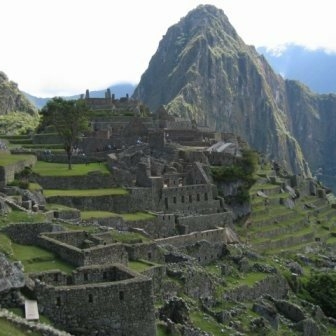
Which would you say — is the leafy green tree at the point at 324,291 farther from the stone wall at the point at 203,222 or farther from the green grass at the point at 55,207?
the green grass at the point at 55,207

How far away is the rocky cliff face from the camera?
161000 millimetres

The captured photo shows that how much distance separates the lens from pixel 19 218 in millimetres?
26141

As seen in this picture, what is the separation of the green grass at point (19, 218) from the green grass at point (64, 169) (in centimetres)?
1760

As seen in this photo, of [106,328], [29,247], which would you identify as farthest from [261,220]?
[106,328]

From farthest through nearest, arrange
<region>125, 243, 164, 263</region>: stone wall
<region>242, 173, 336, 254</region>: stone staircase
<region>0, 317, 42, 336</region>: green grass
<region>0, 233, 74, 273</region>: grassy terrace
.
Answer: <region>242, 173, 336, 254</region>: stone staircase < <region>125, 243, 164, 263</region>: stone wall < <region>0, 233, 74, 273</region>: grassy terrace < <region>0, 317, 42, 336</region>: green grass

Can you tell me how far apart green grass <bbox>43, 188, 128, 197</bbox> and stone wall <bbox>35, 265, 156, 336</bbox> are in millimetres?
21434

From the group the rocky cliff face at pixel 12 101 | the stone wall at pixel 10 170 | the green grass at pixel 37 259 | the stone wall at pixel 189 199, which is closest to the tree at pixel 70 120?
the stone wall at pixel 10 170

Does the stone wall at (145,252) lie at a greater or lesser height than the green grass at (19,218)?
lesser

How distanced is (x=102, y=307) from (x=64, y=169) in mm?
31060

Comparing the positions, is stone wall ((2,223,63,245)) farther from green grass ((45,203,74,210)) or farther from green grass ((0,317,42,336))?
green grass ((45,203,74,210))

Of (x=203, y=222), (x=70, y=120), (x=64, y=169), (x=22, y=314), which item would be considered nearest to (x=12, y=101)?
(x=70, y=120)

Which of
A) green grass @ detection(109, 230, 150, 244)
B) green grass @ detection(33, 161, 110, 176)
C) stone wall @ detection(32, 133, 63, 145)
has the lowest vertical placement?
green grass @ detection(109, 230, 150, 244)

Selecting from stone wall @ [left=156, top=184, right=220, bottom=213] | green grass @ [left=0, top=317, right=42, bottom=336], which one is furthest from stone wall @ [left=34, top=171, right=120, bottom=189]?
green grass @ [left=0, top=317, right=42, bottom=336]

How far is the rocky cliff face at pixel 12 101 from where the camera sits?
161 metres
